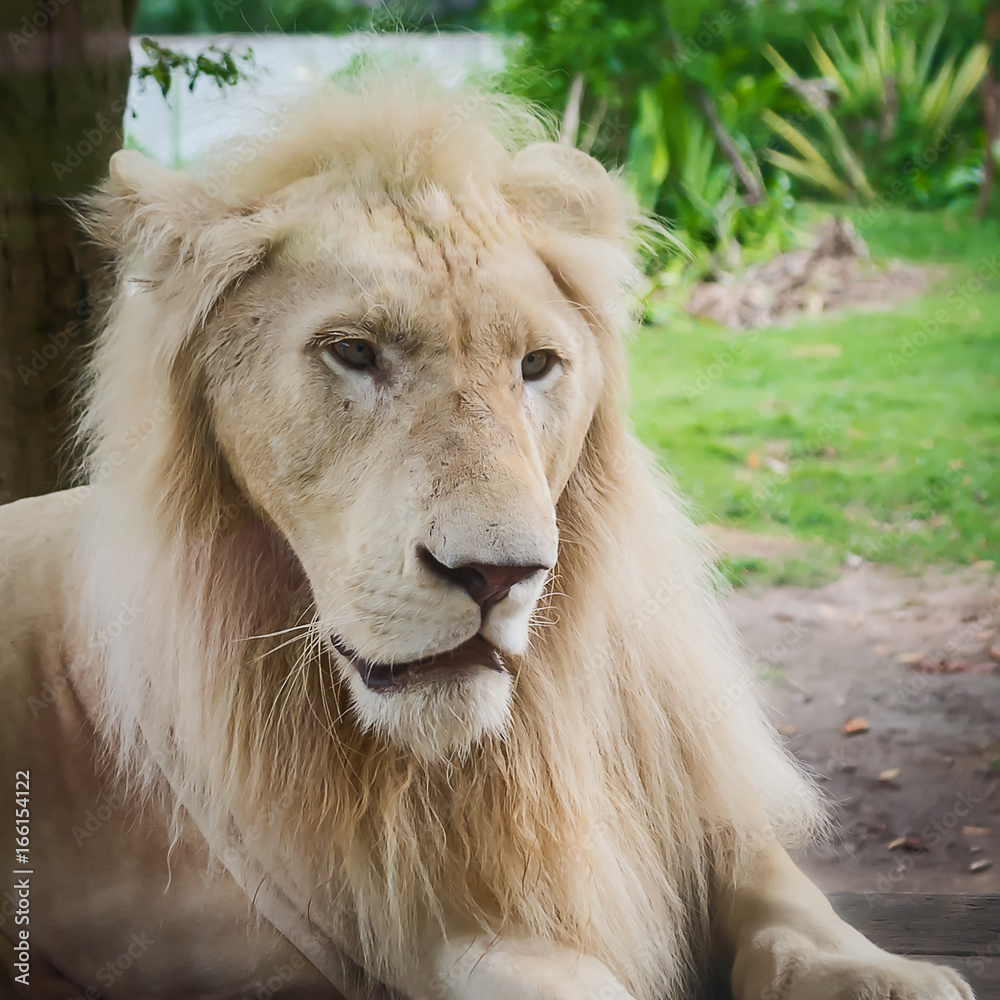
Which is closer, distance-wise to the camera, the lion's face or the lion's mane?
the lion's face

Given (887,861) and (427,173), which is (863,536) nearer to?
(887,861)

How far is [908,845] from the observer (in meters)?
2.36

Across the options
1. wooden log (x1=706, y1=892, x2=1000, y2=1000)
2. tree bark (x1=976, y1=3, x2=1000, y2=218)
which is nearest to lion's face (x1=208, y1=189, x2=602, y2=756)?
wooden log (x1=706, y1=892, x2=1000, y2=1000)

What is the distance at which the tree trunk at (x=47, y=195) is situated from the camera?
1828 millimetres

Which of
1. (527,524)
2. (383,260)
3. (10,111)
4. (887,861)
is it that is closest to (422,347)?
(383,260)

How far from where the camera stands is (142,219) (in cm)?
126

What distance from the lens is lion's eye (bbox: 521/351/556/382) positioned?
1.25 meters

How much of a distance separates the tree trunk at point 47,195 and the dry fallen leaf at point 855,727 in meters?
1.94

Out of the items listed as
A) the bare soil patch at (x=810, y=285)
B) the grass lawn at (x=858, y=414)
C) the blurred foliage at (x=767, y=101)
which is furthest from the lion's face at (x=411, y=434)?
the bare soil patch at (x=810, y=285)

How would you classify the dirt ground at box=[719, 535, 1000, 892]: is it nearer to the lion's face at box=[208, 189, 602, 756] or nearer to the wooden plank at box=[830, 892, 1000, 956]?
the wooden plank at box=[830, 892, 1000, 956]

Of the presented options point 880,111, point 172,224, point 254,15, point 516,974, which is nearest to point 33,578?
point 172,224

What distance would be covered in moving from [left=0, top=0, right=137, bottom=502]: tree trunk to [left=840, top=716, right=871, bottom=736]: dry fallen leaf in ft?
6.36

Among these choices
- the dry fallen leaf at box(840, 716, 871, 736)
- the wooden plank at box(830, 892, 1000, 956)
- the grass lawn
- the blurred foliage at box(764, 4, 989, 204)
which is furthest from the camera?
the blurred foliage at box(764, 4, 989, 204)

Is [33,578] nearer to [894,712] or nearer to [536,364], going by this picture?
[536,364]
